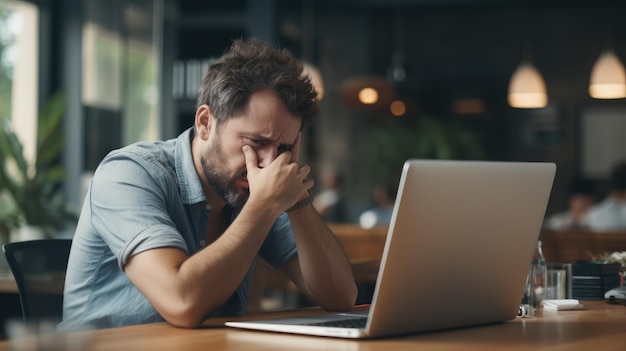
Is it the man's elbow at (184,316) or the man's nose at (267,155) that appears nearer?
the man's elbow at (184,316)

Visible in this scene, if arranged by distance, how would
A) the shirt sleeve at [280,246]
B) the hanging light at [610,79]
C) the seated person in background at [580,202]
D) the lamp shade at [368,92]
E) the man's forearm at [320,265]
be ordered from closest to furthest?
the man's forearm at [320,265], the shirt sleeve at [280,246], the hanging light at [610,79], the seated person in background at [580,202], the lamp shade at [368,92]

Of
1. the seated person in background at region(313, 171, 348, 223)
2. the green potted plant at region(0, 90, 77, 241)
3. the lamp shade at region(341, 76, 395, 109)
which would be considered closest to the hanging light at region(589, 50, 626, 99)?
the lamp shade at region(341, 76, 395, 109)

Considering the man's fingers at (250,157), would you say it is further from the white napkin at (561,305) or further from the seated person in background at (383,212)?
the seated person in background at (383,212)

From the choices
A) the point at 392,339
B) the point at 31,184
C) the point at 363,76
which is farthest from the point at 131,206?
the point at 363,76

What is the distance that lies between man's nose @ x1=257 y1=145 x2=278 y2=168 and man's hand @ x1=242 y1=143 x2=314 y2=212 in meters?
0.02

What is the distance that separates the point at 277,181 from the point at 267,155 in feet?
0.39

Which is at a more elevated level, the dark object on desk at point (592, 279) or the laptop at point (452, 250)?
the laptop at point (452, 250)

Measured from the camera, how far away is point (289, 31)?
33.0 feet

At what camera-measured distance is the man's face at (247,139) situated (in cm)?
203

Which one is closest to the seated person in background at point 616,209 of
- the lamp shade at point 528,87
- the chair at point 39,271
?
the lamp shade at point 528,87

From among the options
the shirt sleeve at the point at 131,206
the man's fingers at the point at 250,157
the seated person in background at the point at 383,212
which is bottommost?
the seated person in background at the point at 383,212

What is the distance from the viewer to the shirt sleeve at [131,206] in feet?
5.69

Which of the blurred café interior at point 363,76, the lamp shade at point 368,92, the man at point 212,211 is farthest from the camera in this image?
the lamp shade at point 368,92

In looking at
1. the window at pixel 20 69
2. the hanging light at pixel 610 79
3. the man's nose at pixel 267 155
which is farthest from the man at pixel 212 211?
the hanging light at pixel 610 79
